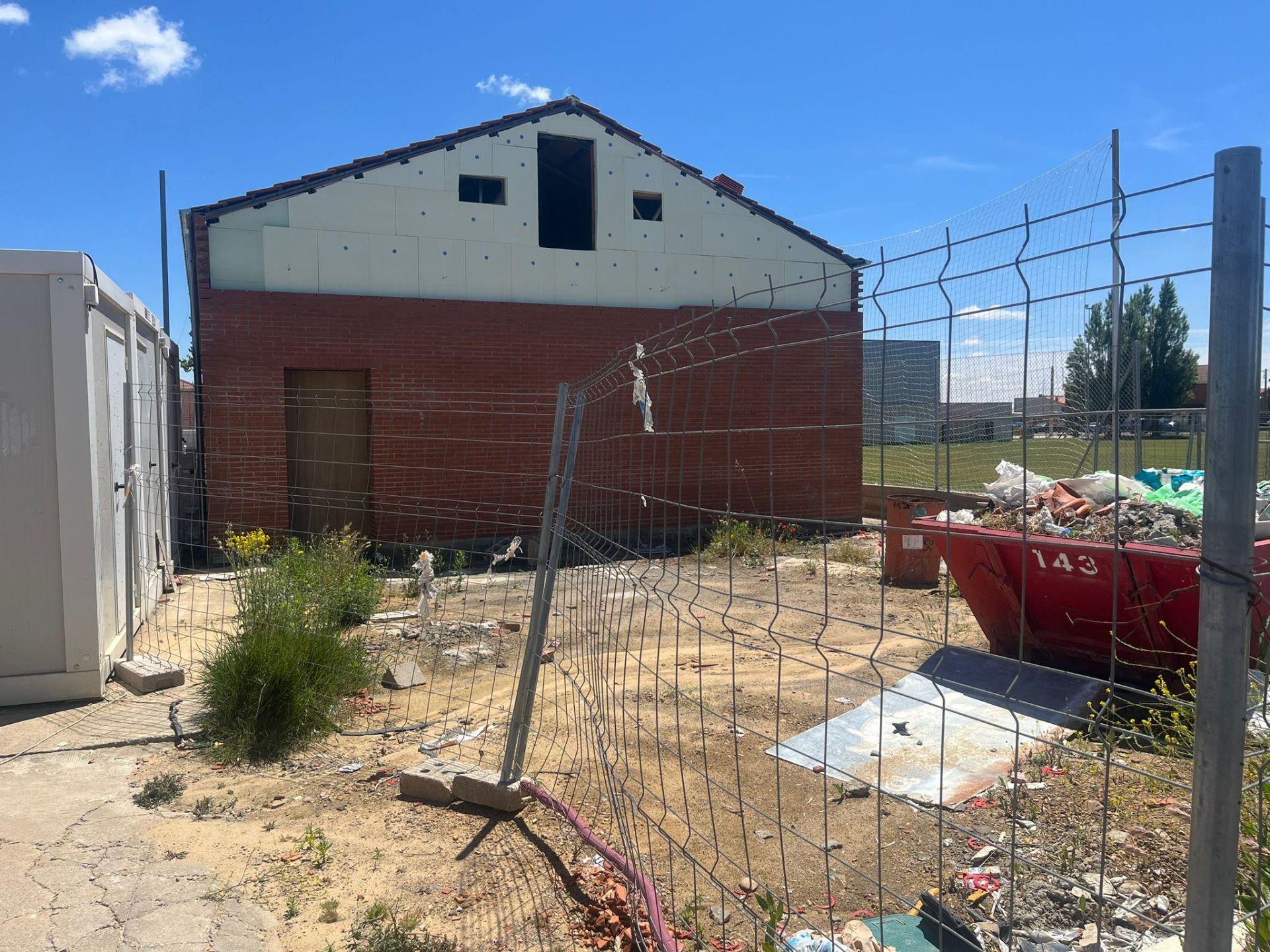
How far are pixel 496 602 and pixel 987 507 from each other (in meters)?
4.94

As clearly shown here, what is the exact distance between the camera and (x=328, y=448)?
12812 millimetres

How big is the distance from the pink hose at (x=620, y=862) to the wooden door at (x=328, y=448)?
8.84 m

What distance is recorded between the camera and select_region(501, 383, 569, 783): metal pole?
13.1ft

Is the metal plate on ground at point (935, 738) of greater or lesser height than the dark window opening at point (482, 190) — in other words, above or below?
below

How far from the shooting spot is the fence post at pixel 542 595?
12.9ft

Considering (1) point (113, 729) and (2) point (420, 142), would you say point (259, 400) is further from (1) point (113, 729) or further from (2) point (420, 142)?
(1) point (113, 729)

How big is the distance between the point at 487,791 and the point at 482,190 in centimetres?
1149

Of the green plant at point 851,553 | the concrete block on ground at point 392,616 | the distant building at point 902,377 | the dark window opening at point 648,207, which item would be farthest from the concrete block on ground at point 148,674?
the dark window opening at point 648,207

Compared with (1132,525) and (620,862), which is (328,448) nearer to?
(1132,525)

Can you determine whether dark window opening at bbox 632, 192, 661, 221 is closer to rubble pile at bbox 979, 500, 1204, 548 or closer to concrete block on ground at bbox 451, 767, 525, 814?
rubble pile at bbox 979, 500, 1204, 548

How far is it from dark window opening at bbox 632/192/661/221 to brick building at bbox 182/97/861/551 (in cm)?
3

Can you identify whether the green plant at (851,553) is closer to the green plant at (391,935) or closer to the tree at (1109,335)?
the tree at (1109,335)

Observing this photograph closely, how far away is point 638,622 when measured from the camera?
28.6 feet

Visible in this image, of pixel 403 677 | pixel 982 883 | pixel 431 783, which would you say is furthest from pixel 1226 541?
pixel 403 677
